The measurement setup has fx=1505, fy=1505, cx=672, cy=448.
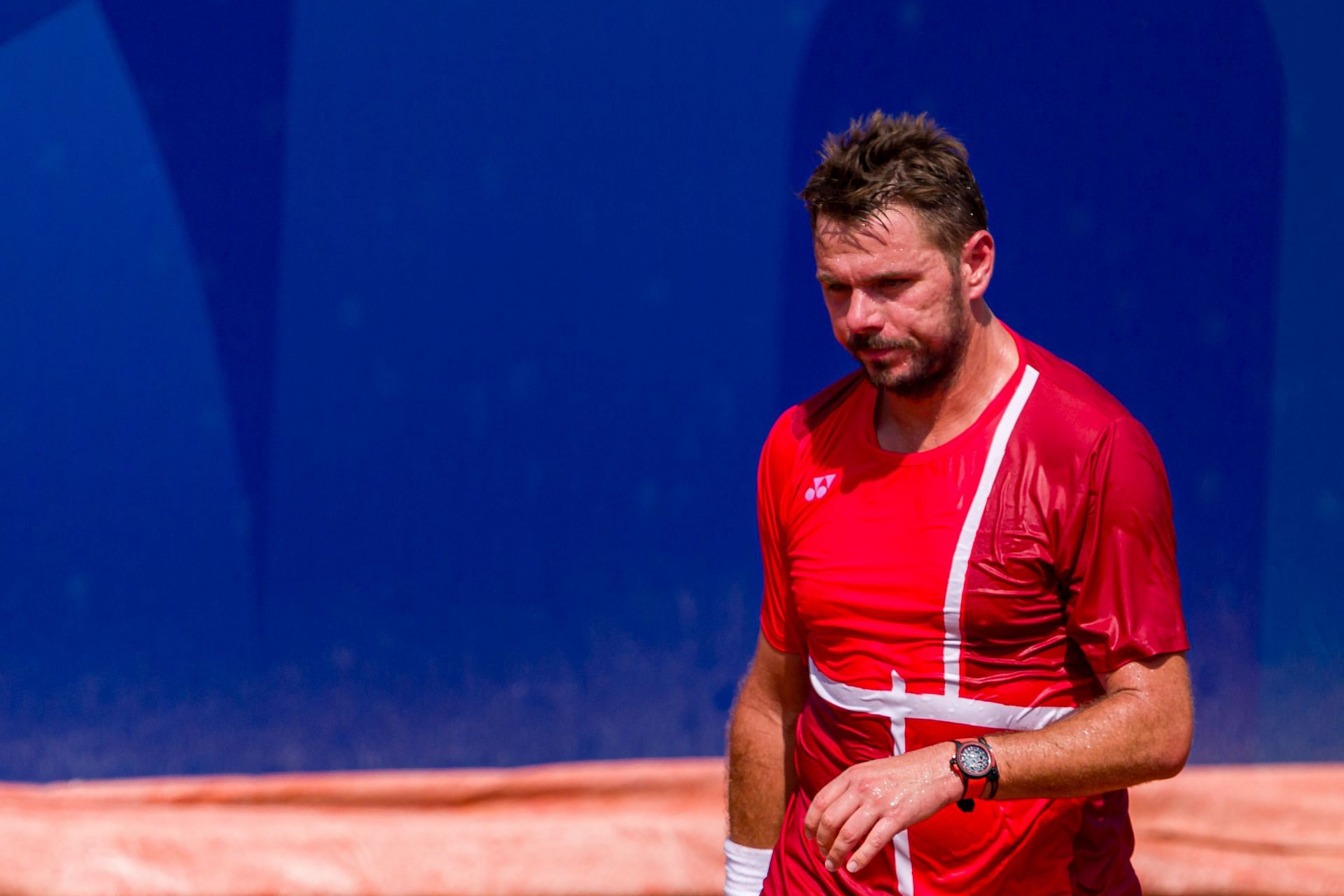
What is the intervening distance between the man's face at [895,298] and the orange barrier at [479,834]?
55.8 inches

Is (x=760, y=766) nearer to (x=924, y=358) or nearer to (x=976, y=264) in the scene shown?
(x=924, y=358)

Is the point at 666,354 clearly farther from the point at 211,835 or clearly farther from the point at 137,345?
the point at 211,835

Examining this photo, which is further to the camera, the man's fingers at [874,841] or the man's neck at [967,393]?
the man's neck at [967,393]

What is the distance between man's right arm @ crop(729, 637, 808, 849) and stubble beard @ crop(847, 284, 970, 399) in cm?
46

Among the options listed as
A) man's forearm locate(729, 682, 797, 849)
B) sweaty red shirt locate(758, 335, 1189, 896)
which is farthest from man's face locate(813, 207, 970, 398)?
man's forearm locate(729, 682, 797, 849)

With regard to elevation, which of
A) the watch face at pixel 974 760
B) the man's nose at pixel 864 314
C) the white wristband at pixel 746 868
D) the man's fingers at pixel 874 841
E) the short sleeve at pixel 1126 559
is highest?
the man's nose at pixel 864 314

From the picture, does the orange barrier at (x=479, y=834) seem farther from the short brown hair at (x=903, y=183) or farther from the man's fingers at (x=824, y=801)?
the short brown hair at (x=903, y=183)

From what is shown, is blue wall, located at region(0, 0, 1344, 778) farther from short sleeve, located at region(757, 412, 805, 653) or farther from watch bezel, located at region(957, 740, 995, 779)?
watch bezel, located at region(957, 740, 995, 779)

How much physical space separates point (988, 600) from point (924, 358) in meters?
0.29

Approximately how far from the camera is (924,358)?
1.77 meters

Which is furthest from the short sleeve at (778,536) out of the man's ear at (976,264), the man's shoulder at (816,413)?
the man's ear at (976,264)

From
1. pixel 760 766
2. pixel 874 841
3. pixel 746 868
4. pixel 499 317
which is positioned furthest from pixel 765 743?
pixel 499 317

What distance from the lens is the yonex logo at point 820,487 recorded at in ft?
6.26

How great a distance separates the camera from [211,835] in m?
2.82
